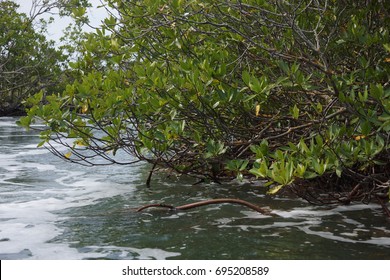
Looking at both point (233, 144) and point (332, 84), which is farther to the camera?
point (233, 144)

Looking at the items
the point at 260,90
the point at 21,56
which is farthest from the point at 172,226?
the point at 21,56

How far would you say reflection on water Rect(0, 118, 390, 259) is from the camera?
3.69 meters

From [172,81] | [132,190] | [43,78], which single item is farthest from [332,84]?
[43,78]

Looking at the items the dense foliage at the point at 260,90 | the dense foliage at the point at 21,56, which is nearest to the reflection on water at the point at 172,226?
the dense foliage at the point at 260,90

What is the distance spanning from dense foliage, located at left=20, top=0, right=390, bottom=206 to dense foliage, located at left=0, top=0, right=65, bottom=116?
1224 centimetres

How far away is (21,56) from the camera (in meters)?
21.1

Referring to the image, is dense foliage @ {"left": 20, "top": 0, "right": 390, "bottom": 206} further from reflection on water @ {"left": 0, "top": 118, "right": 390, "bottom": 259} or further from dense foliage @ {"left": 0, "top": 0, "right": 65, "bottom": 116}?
dense foliage @ {"left": 0, "top": 0, "right": 65, "bottom": 116}

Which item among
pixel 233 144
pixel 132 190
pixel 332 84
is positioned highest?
pixel 332 84

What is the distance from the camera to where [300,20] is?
183 inches

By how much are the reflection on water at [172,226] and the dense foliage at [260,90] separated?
32cm

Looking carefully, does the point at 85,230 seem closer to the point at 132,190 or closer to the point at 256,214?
the point at 256,214

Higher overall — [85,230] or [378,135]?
[378,135]

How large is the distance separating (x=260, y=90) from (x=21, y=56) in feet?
61.5

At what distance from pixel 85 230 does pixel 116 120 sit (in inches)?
40.7
